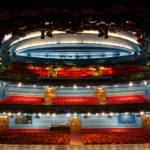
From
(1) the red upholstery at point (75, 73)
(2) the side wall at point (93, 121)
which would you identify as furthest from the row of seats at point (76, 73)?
(2) the side wall at point (93, 121)

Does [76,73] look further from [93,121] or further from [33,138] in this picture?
[33,138]

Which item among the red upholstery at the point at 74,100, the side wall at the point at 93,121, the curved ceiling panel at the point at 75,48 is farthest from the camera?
the curved ceiling panel at the point at 75,48

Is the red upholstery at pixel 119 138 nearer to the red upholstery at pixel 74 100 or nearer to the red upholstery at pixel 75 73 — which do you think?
the red upholstery at pixel 74 100

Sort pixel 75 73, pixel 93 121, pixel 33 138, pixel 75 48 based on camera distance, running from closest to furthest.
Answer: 1. pixel 33 138
2. pixel 93 121
3. pixel 75 73
4. pixel 75 48

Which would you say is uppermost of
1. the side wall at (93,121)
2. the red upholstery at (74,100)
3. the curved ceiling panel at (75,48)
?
the curved ceiling panel at (75,48)

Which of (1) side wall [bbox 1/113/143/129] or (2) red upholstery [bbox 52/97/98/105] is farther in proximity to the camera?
(2) red upholstery [bbox 52/97/98/105]

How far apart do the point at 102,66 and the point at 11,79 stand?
12.3m

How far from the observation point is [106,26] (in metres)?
3.29

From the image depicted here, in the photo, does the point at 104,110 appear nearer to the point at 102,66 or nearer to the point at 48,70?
the point at 102,66

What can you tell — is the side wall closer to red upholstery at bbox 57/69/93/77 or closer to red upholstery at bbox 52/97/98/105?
red upholstery at bbox 52/97/98/105

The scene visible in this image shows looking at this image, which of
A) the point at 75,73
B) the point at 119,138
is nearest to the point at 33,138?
the point at 119,138

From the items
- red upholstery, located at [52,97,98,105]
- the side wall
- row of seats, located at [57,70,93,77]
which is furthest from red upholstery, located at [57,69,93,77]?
the side wall

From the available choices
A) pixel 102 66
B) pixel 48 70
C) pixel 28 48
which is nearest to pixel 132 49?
pixel 102 66

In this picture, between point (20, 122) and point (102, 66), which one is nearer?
point (20, 122)
